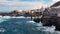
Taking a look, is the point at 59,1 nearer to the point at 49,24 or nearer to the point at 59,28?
the point at 49,24

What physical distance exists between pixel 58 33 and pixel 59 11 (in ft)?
123

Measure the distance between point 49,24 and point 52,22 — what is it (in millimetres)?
3258

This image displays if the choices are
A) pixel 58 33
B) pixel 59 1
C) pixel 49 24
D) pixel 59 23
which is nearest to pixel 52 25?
pixel 49 24

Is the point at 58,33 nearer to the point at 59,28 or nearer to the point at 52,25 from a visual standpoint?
the point at 59,28

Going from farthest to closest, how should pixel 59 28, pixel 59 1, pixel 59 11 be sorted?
pixel 59 1
pixel 59 11
pixel 59 28

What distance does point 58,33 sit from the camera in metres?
45.4

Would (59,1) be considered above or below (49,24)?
above

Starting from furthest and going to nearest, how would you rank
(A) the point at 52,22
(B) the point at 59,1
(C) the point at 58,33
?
(B) the point at 59,1, (A) the point at 52,22, (C) the point at 58,33

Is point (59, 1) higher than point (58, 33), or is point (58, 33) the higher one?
point (59, 1)

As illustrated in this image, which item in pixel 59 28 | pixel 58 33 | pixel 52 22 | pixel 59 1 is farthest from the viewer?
pixel 59 1

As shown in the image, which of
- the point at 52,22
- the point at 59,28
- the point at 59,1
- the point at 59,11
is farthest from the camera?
the point at 59,1

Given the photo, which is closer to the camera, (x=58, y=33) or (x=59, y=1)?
(x=58, y=33)

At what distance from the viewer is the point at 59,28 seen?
49.3m

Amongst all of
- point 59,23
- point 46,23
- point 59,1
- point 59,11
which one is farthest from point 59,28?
point 59,1
